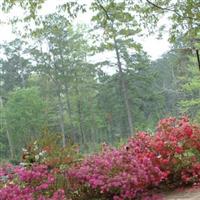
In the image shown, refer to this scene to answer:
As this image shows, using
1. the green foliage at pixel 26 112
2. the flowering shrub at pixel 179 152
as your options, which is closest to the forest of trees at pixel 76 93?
the green foliage at pixel 26 112

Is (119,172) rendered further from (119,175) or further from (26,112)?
(26,112)

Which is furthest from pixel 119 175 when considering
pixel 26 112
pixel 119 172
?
pixel 26 112

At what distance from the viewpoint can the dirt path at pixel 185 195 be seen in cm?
595

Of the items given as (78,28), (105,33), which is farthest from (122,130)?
(105,33)

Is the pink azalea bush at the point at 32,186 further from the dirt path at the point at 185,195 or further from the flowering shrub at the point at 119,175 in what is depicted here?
the dirt path at the point at 185,195

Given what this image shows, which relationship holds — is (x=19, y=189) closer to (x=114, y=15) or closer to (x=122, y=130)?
(x=114, y=15)

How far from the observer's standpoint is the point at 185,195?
20.3 feet

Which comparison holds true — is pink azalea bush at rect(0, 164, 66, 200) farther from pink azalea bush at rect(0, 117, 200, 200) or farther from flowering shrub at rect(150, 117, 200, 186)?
flowering shrub at rect(150, 117, 200, 186)

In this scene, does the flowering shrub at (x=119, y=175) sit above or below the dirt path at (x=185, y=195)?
above

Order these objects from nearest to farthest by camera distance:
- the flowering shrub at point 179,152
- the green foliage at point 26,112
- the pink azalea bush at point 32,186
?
the pink azalea bush at point 32,186
the flowering shrub at point 179,152
the green foliage at point 26,112

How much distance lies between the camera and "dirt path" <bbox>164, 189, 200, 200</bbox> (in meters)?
5.95

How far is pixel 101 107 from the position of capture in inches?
1789

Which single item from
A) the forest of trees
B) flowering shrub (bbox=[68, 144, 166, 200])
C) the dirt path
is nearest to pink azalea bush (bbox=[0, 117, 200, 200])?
flowering shrub (bbox=[68, 144, 166, 200])

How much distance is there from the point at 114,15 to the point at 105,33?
4.24 feet
